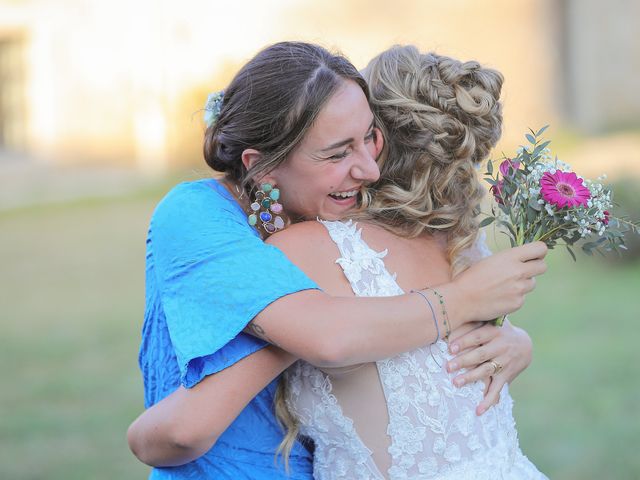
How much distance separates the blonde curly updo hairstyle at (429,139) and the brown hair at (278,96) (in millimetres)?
107

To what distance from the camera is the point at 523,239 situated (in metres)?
2.37

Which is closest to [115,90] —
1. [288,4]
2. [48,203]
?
[48,203]

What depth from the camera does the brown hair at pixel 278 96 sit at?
2248 millimetres

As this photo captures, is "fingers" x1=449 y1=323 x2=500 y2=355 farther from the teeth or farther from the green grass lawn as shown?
the green grass lawn

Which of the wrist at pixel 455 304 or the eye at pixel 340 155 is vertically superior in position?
the eye at pixel 340 155

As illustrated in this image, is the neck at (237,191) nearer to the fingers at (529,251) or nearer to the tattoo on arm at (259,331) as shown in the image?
the tattoo on arm at (259,331)

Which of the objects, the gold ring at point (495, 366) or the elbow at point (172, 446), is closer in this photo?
the elbow at point (172, 446)

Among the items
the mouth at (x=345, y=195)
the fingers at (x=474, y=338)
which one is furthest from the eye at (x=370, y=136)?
the fingers at (x=474, y=338)

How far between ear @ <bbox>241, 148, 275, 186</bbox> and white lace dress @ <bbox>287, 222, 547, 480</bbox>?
0.22 metres

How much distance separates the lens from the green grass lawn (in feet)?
18.5

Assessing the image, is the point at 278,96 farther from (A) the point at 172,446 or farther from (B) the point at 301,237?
(A) the point at 172,446

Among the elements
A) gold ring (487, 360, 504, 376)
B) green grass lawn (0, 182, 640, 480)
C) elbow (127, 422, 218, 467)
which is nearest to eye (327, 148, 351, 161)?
gold ring (487, 360, 504, 376)

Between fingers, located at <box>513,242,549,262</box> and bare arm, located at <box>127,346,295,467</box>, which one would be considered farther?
fingers, located at <box>513,242,549,262</box>

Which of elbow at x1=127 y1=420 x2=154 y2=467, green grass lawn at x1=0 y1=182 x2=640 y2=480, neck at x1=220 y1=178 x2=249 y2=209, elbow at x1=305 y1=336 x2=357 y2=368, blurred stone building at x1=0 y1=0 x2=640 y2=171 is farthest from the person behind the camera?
blurred stone building at x1=0 y1=0 x2=640 y2=171
